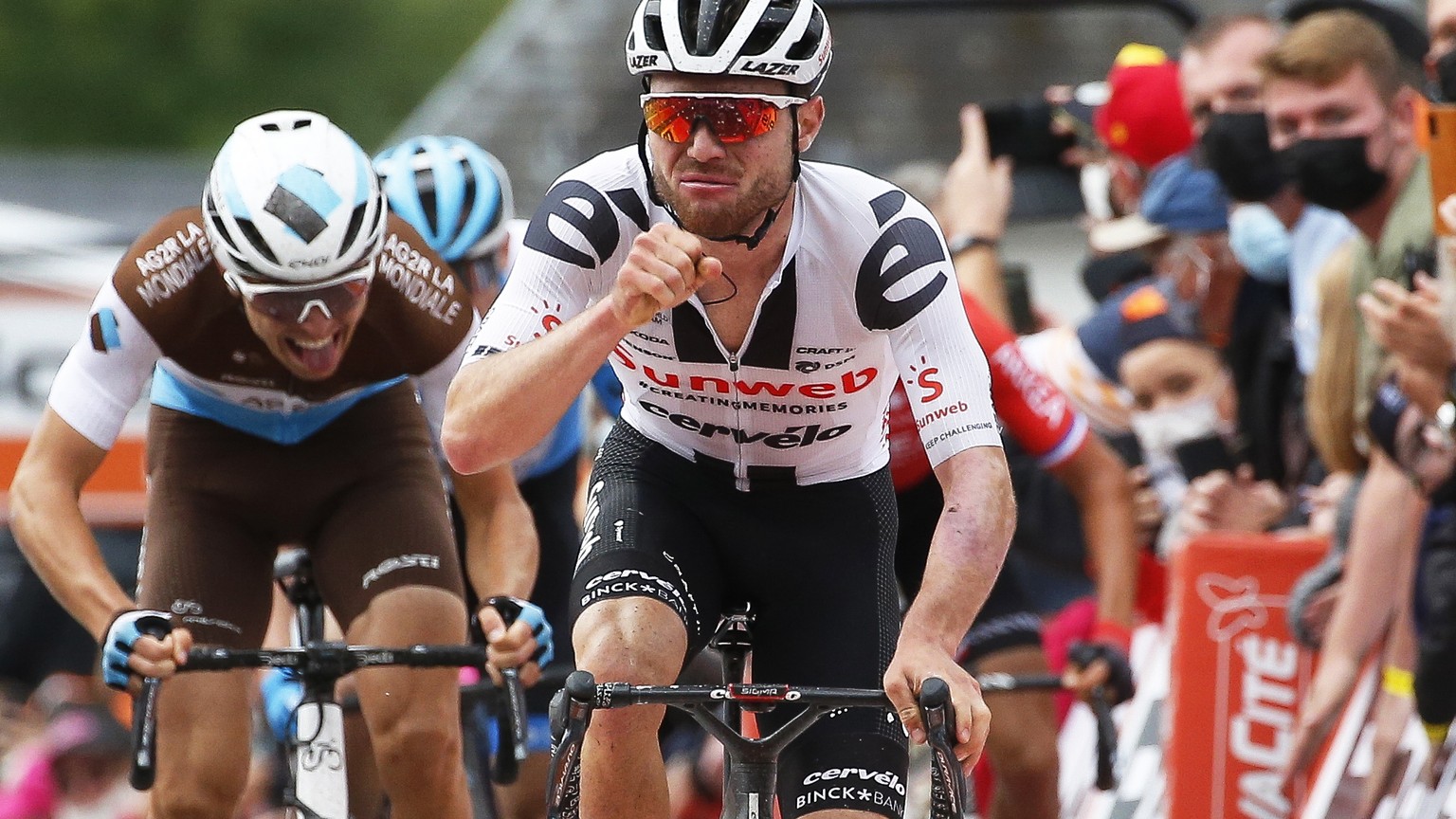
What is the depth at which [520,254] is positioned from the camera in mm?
5113

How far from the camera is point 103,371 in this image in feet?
21.1

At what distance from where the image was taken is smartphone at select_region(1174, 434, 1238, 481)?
8586mm

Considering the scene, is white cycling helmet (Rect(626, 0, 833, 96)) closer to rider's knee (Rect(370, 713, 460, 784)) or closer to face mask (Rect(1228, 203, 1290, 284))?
rider's knee (Rect(370, 713, 460, 784))

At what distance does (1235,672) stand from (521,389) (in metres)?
4.50

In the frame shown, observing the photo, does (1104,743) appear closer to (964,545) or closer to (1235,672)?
(1235,672)

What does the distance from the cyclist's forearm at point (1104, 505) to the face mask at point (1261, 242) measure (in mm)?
1416

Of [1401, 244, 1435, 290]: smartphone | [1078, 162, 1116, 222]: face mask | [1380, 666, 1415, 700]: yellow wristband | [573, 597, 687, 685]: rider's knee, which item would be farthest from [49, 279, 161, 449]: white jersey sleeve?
[1078, 162, 1116, 222]: face mask

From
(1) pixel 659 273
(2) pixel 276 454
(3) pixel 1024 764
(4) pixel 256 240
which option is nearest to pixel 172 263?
(4) pixel 256 240

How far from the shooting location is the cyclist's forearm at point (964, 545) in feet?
15.4

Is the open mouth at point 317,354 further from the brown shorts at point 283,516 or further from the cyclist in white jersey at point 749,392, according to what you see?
the cyclist in white jersey at point 749,392

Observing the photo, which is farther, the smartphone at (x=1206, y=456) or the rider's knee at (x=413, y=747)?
the smartphone at (x=1206, y=456)

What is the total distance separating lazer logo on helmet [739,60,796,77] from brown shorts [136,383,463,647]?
2.16 meters

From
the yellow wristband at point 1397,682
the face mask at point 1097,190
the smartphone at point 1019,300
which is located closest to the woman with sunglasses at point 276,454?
the yellow wristband at point 1397,682

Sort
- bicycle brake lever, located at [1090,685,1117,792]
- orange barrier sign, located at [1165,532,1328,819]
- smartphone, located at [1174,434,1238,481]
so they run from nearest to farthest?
bicycle brake lever, located at [1090,685,1117,792]
orange barrier sign, located at [1165,532,1328,819]
smartphone, located at [1174,434,1238,481]
